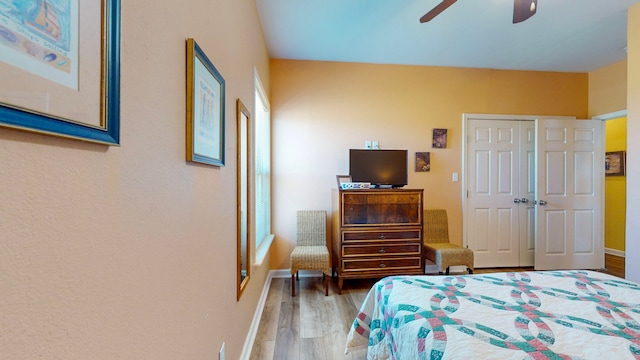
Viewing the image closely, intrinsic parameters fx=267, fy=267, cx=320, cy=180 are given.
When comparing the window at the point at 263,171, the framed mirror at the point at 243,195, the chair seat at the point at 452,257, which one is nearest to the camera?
the framed mirror at the point at 243,195

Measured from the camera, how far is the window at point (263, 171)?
2.78 meters

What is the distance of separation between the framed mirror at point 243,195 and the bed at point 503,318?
0.85 meters

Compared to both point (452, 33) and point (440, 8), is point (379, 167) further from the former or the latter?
point (440, 8)

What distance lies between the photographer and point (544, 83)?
3752 mm

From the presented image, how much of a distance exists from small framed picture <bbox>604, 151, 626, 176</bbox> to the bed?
4302mm

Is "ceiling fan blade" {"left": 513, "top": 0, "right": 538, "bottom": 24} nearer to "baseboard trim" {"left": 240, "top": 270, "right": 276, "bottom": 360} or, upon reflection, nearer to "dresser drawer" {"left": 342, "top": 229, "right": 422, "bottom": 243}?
"dresser drawer" {"left": 342, "top": 229, "right": 422, "bottom": 243}

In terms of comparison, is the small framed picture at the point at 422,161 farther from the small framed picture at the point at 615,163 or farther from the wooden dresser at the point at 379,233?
the small framed picture at the point at 615,163

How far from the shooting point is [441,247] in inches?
127

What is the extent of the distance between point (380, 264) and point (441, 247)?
2.82 ft

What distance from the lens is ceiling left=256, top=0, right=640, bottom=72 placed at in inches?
93.3

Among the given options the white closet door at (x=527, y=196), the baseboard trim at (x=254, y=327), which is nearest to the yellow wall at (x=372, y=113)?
the white closet door at (x=527, y=196)

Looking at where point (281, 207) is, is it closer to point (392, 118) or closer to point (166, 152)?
point (392, 118)

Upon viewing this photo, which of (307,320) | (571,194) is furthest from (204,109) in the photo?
(571,194)

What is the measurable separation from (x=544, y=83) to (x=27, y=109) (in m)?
5.07
